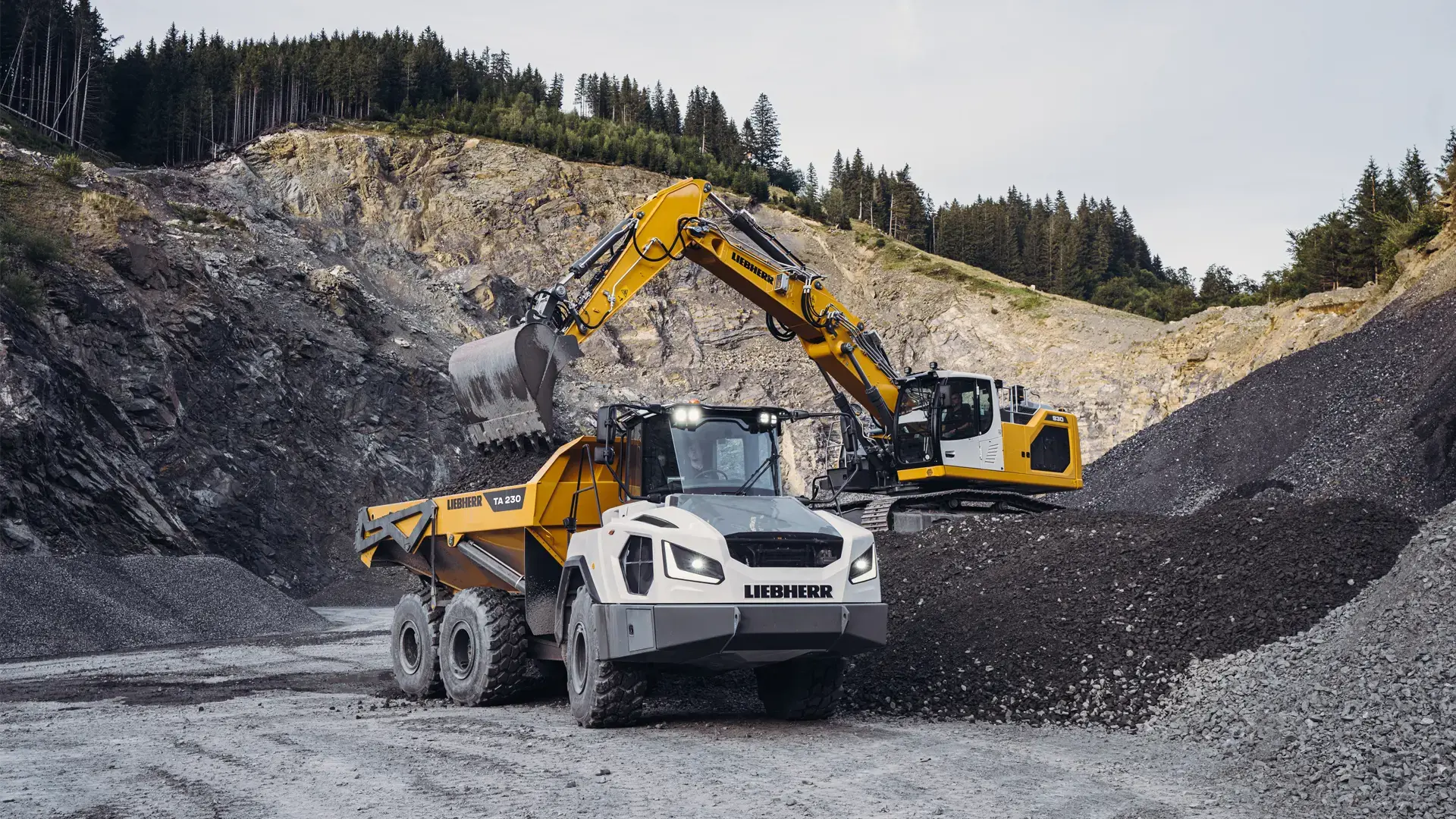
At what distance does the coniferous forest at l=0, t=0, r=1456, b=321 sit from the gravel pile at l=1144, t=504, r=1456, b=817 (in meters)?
30.9

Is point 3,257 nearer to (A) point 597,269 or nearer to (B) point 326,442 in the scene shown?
(B) point 326,442

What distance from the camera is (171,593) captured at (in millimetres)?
19125

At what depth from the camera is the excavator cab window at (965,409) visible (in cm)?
1673

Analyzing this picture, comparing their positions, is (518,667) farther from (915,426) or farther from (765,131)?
(765,131)

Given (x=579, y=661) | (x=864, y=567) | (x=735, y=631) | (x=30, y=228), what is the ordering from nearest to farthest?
(x=735, y=631) → (x=864, y=567) → (x=579, y=661) → (x=30, y=228)

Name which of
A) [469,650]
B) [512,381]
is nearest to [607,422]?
[469,650]

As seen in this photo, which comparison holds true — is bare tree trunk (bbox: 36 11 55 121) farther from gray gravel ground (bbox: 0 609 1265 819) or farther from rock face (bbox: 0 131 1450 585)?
gray gravel ground (bbox: 0 609 1265 819)

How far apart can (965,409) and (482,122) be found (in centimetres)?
4821

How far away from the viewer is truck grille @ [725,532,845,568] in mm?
7543

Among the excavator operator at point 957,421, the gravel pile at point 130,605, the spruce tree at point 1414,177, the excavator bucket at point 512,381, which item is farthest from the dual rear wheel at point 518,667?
the spruce tree at point 1414,177

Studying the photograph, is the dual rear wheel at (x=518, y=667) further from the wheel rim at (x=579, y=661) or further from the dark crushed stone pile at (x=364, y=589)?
the dark crushed stone pile at (x=364, y=589)

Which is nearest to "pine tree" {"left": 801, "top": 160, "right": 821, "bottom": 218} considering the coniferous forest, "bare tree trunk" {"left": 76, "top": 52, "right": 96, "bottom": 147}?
the coniferous forest

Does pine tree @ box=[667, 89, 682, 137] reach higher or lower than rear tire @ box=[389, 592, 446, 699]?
higher

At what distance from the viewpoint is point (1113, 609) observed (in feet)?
31.5
